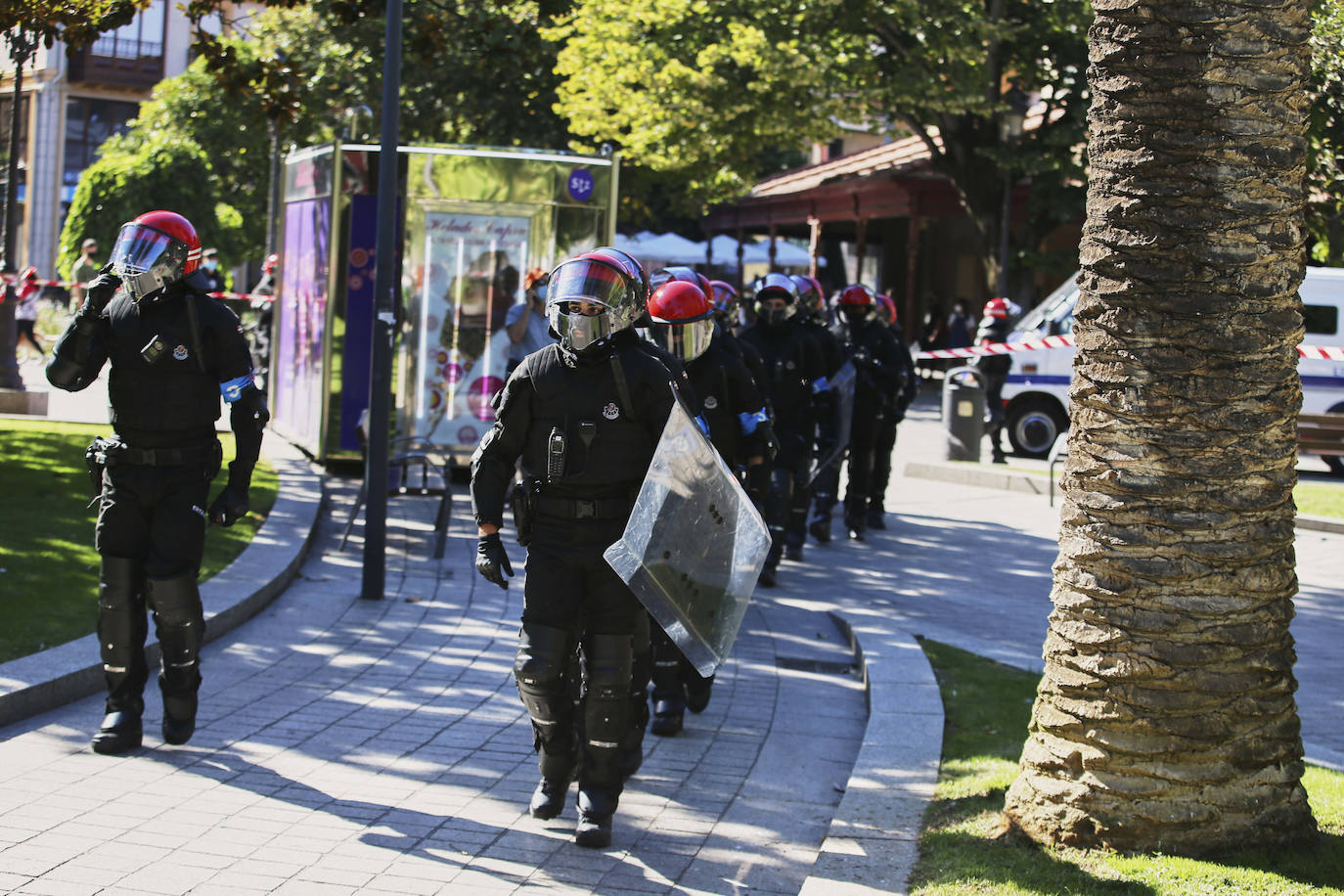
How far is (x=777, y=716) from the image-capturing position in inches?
262

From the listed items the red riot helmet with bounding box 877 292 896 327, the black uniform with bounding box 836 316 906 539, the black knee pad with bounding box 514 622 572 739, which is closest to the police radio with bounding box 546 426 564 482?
the black knee pad with bounding box 514 622 572 739

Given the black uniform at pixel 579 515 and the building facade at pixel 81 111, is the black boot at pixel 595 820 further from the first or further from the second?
the building facade at pixel 81 111

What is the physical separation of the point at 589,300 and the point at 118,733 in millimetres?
2336

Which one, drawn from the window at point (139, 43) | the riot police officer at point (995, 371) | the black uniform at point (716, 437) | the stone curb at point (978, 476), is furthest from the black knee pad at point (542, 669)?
the window at point (139, 43)

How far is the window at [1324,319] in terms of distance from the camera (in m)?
17.4

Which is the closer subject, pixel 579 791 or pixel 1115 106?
pixel 1115 106

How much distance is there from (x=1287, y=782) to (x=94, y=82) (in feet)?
172

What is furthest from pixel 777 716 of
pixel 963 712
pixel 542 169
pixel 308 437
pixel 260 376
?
pixel 260 376

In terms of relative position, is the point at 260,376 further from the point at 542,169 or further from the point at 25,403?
the point at 542,169

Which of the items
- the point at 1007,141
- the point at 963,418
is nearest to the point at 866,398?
the point at 963,418

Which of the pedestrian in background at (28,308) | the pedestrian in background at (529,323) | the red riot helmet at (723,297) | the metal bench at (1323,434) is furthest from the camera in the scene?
the pedestrian in background at (28,308)

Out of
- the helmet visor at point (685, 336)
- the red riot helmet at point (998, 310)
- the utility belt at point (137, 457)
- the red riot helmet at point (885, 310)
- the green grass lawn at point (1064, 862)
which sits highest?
the red riot helmet at point (998, 310)

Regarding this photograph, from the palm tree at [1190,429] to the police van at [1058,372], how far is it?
1322 centimetres

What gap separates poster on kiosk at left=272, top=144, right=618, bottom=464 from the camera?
12164 mm
